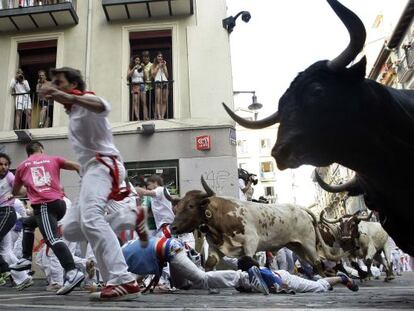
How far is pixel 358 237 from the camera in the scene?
10961mm

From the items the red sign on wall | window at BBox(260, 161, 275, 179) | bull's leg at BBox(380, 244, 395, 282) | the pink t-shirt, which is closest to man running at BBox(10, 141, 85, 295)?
the pink t-shirt

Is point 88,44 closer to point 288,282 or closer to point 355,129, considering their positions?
point 288,282

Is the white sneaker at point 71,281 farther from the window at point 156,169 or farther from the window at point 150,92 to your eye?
the window at point 150,92

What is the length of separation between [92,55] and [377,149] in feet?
42.1

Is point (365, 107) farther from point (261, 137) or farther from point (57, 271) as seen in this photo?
point (261, 137)

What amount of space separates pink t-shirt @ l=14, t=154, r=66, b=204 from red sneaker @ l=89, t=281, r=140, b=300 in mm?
2294

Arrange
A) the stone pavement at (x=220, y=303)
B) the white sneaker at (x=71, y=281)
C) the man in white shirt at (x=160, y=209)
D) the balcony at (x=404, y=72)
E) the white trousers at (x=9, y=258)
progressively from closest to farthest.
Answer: the stone pavement at (x=220, y=303)
the white sneaker at (x=71, y=281)
the white trousers at (x=9, y=258)
the man in white shirt at (x=160, y=209)
the balcony at (x=404, y=72)

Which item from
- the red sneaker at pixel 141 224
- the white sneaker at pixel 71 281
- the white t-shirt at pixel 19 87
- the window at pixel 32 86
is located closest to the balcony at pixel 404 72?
the window at pixel 32 86

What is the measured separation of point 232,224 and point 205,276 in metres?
1.42

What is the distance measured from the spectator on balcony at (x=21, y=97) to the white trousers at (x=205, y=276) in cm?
1049

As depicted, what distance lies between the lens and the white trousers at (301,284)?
17.8 ft

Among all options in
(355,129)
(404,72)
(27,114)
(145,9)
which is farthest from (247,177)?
(404,72)

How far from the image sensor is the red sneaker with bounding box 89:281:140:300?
3.64 meters

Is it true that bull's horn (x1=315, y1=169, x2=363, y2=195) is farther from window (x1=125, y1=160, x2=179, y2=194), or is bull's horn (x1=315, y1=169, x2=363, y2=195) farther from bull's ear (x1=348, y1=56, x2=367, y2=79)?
window (x1=125, y1=160, x2=179, y2=194)
